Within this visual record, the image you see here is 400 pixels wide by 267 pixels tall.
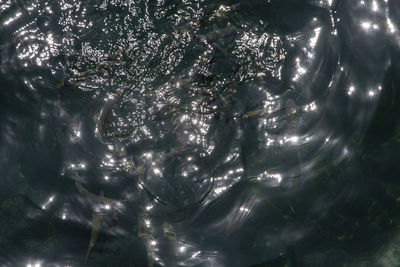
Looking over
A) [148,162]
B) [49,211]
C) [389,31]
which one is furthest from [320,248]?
[49,211]

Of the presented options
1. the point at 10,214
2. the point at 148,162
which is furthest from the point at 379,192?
the point at 10,214

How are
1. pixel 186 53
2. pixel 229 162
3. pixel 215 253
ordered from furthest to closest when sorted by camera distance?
pixel 186 53
pixel 229 162
pixel 215 253

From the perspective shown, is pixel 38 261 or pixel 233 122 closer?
pixel 38 261

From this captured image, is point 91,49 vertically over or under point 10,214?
over

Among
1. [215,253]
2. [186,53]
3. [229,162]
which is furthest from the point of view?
[186,53]

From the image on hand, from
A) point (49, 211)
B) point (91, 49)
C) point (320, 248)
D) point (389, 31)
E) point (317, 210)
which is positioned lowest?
point (320, 248)

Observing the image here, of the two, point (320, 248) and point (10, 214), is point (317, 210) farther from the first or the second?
point (10, 214)
